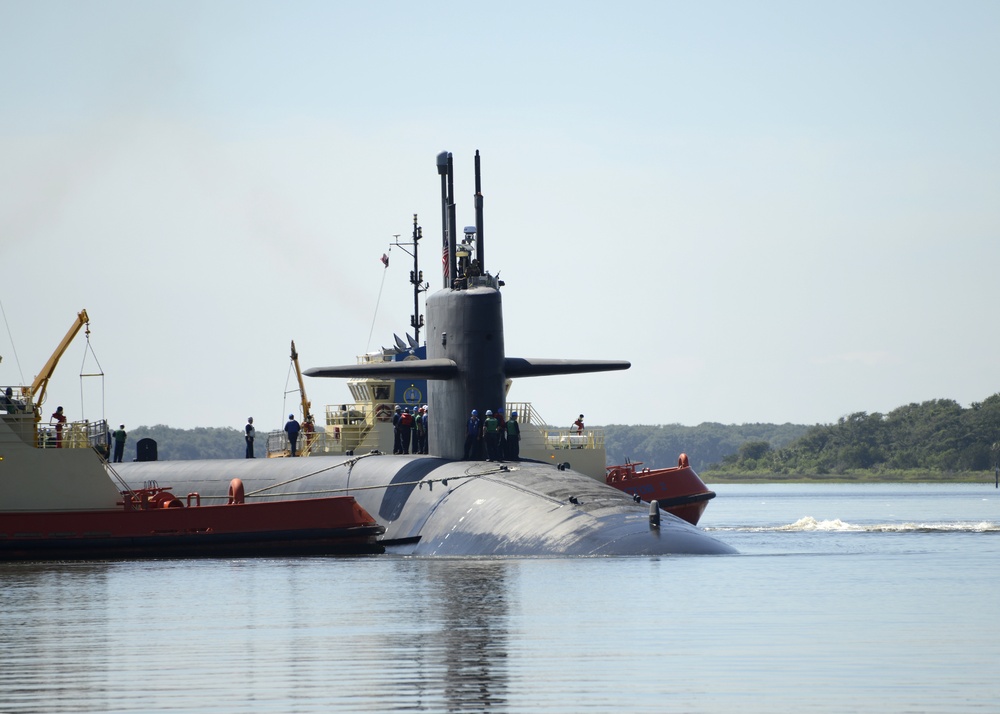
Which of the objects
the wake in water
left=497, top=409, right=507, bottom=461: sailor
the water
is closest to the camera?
the water

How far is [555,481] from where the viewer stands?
2672 cm

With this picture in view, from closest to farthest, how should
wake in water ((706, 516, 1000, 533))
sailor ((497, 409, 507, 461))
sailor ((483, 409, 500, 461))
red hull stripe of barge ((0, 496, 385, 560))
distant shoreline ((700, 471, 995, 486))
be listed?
red hull stripe of barge ((0, 496, 385, 560)) → sailor ((483, 409, 500, 461)) → sailor ((497, 409, 507, 461)) → wake in water ((706, 516, 1000, 533)) → distant shoreline ((700, 471, 995, 486))

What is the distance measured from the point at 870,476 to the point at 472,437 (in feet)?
370

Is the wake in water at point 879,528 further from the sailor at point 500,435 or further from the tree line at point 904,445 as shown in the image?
the tree line at point 904,445

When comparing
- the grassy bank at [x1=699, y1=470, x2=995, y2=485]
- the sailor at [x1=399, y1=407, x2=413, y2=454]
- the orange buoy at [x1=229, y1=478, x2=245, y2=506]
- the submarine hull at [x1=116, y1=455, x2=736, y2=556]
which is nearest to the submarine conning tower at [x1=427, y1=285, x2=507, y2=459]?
the submarine hull at [x1=116, y1=455, x2=736, y2=556]

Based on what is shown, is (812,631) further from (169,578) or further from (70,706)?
(169,578)

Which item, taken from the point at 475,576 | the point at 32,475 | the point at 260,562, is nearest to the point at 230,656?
the point at 475,576

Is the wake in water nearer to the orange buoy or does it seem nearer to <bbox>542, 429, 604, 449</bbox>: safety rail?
<bbox>542, 429, 604, 449</bbox>: safety rail

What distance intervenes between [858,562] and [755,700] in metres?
13.4

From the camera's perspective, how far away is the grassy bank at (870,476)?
124500mm

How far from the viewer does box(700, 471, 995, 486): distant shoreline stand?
124375 millimetres

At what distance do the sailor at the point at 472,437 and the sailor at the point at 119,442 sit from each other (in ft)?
42.8

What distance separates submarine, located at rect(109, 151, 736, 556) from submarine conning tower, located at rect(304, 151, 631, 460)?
0.08 ft

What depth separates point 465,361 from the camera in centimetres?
2827
